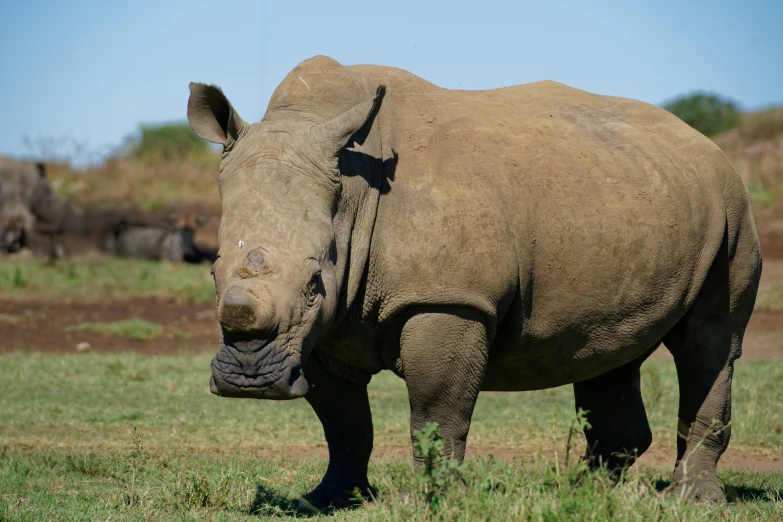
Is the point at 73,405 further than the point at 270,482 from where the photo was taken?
Yes

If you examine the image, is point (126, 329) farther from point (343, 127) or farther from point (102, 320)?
point (343, 127)

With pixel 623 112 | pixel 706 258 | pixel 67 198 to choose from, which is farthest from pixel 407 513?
pixel 67 198

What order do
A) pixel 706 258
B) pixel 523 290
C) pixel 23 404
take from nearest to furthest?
pixel 523 290 < pixel 706 258 < pixel 23 404

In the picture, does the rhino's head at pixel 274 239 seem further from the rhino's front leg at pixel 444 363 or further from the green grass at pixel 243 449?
the green grass at pixel 243 449

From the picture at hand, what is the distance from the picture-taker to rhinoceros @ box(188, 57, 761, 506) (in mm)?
4387

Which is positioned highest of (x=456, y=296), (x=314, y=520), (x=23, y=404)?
(x=456, y=296)

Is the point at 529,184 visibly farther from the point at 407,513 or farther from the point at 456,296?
the point at 407,513

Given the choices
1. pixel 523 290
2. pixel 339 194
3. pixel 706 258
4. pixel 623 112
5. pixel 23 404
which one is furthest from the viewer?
pixel 23 404

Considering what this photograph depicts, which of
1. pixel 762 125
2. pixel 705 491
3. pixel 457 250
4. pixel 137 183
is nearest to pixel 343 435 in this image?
pixel 457 250

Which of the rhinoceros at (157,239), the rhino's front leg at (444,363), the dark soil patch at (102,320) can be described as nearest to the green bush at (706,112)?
the rhinoceros at (157,239)

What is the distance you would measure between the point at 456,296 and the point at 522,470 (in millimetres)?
1624

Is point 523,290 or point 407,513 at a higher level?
point 523,290

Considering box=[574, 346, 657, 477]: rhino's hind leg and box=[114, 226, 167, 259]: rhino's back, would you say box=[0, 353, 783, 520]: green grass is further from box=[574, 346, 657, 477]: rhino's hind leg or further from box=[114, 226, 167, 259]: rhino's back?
box=[114, 226, 167, 259]: rhino's back

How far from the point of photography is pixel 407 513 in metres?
4.32
